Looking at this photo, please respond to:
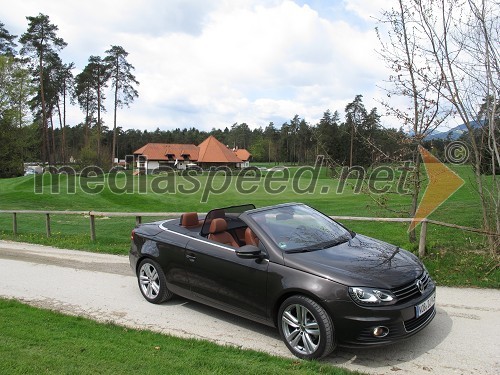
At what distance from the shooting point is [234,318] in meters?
5.79

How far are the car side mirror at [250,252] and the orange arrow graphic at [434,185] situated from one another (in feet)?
15.0

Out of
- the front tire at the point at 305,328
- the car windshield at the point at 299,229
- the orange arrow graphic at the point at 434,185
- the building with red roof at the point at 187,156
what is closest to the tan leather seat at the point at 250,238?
the car windshield at the point at 299,229

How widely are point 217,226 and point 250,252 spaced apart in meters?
1.01

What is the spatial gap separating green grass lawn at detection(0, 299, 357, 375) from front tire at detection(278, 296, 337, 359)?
192 mm

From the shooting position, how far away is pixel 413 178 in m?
9.45

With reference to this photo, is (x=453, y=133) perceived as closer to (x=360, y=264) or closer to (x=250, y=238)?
(x=360, y=264)

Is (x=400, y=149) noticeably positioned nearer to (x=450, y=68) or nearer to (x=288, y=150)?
(x=450, y=68)

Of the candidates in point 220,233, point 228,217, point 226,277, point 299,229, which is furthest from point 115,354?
point 299,229

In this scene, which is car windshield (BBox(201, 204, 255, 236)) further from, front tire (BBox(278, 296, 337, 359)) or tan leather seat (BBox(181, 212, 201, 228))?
front tire (BBox(278, 296, 337, 359))

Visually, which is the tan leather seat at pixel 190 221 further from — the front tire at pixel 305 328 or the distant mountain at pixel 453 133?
the distant mountain at pixel 453 133

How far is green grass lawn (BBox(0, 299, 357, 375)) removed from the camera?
3947 mm

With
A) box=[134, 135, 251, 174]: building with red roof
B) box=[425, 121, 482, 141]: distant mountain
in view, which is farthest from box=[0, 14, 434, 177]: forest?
box=[134, 135, 251, 174]: building with red roof

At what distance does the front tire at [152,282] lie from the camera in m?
6.32

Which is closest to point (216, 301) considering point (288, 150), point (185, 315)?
point (185, 315)
